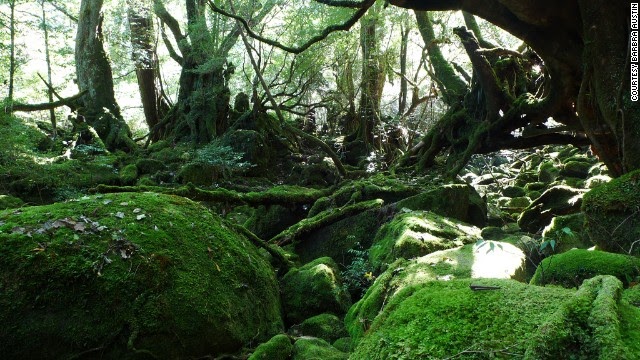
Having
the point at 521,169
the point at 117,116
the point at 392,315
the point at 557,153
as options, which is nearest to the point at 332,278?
the point at 392,315

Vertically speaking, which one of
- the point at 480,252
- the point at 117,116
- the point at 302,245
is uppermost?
the point at 117,116

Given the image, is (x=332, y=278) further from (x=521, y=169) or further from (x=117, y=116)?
(x=117, y=116)

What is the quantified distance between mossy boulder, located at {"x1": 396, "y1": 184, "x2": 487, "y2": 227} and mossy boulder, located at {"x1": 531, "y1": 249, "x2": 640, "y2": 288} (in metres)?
3.75

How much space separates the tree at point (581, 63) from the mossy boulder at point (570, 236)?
36.0 inches

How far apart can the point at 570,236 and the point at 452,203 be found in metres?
2.33

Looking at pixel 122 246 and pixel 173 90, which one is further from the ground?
pixel 173 90

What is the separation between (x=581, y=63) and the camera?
5.98m

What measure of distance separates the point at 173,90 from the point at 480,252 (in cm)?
2486

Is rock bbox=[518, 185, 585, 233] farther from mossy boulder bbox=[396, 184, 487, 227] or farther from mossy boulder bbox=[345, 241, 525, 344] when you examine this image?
mossy boulder bbox=[345, 241, 525, 344]

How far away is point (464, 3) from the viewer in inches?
228

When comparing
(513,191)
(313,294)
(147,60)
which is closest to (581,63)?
(313,294)

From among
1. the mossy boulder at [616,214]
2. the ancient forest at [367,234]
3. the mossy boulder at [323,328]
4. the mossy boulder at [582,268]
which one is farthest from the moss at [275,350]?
the mossy boulder at [616,214]

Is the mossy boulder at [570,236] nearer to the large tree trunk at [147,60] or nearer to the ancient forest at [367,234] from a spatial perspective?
the ancient forest at [367,234]

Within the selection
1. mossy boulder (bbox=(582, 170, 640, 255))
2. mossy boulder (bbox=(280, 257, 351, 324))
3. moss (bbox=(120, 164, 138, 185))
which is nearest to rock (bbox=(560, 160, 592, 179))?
mossy boulder (bbox=(582, 170, 640, 255))
